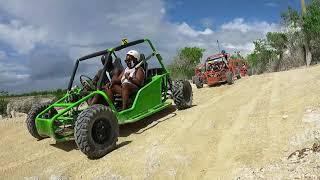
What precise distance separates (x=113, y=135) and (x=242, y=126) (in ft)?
7.02

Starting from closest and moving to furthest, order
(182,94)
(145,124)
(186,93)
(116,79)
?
(116,79) < (145,124) < (182,94) < (186,93)

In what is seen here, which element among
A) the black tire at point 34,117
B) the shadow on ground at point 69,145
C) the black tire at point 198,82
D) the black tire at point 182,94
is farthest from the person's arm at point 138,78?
the black tire at point 198,82

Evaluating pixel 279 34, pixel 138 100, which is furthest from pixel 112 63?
pixel 279 34

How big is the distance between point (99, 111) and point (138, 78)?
1898 mm

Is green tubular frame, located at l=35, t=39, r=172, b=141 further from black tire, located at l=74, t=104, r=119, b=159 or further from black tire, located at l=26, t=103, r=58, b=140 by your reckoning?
black tire, located at l=74, t=104, r=119, b=159

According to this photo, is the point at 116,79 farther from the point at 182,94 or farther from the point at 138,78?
the point at 182,94

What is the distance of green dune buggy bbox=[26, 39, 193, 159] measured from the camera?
7.22 meters

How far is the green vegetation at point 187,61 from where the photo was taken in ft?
128

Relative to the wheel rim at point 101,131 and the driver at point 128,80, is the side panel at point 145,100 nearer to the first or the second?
the driver at point 128,80

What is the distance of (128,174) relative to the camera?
6.50 m

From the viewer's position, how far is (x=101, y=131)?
7.45m

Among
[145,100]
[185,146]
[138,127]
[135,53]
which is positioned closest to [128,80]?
[145,100]

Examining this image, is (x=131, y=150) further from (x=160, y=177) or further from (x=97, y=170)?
(x=160, y=177)

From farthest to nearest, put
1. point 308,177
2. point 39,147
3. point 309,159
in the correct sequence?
point 39,147 → point 309,159 → point 308,177
